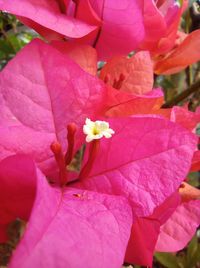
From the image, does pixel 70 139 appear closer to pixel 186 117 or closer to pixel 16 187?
pixel 16 187

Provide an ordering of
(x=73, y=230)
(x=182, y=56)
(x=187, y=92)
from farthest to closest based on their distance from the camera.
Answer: (x=187, y=92) → (x=182, y=56) → (x=73, y=230)

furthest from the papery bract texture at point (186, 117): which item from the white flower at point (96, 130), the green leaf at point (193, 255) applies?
the green leaf at point (193, 255)

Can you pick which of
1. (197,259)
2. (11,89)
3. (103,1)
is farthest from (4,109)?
(197,259)

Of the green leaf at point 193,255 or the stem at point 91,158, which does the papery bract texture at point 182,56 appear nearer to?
the stem at point 91,158

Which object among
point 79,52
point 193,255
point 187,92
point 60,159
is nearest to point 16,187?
point 60,159

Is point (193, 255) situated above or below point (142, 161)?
below

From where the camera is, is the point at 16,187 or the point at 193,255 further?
the point at 193,255
